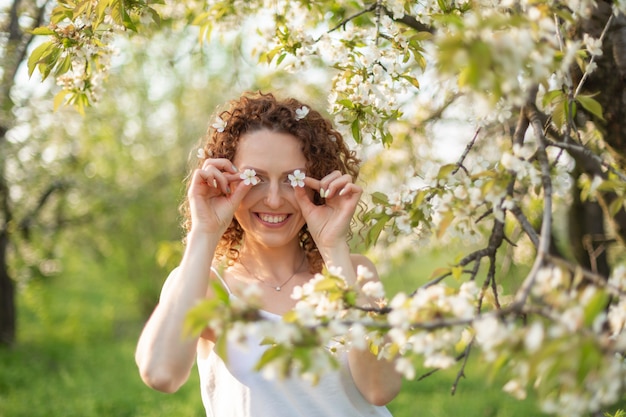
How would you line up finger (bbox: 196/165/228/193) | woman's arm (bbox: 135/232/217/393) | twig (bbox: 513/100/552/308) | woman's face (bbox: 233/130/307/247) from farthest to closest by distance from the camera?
woman's face (bbox: 233/130/307/247) < finger (bbox: 196/165/228/193) < woman's arm (bbox: 135/232/217/393) < twig (bbox: 513/100/552/308)

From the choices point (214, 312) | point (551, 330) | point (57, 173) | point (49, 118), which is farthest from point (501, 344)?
point (57, 173)

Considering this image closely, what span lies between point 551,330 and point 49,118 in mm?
7575

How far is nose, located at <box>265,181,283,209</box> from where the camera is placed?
6.67 feet

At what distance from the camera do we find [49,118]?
7.84 m

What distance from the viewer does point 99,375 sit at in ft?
22.7

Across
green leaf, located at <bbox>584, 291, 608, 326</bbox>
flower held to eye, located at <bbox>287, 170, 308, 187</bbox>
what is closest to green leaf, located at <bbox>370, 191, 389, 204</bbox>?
flower held to eye, located at <bbox>287, 170, 308, 187</bbox>

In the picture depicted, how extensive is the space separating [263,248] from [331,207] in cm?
30

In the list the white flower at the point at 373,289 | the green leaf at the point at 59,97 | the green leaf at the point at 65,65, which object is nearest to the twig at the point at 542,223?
the white flower at the point at 373,289

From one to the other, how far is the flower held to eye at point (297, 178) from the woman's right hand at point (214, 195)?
12 centimetres

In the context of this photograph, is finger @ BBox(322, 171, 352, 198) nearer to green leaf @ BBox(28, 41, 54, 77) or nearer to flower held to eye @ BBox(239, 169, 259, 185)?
flower held to eye @ BBox(239, 169, 259, 185)

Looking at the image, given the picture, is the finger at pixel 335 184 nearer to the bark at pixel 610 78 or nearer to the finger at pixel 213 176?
the finger at pixel 213 176

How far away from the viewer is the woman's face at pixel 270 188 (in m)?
2.07

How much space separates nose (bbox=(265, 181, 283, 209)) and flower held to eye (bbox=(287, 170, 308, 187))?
5 cm

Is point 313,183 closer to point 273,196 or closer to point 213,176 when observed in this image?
point 273,196
